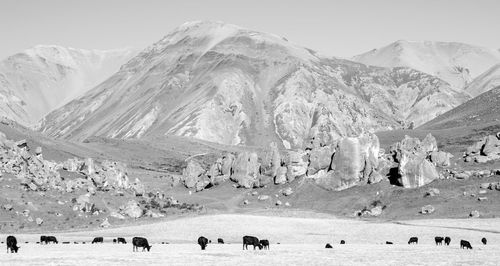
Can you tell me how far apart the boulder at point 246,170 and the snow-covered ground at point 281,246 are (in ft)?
189

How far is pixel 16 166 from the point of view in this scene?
4028 inches

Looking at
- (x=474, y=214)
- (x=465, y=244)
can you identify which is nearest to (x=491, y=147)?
(x=474, y=214)

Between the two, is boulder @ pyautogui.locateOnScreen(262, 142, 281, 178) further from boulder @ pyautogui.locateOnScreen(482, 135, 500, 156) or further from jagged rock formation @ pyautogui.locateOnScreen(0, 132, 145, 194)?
boulder @ pyautogui.locateOnScreen(482, 135, 500, 156)

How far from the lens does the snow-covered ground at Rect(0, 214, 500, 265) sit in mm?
44031

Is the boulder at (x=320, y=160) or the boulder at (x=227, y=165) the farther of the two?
the boulder at (x=227, y=165)

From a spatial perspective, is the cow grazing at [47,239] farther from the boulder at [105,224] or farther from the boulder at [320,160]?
the boulder at [320,160]

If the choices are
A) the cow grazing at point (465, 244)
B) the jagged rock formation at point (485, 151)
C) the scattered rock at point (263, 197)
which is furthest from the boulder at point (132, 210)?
the jagged rock formation at point (485, 151)

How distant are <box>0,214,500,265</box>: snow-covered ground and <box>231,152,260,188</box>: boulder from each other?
57.7 m

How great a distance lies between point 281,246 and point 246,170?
9241cm

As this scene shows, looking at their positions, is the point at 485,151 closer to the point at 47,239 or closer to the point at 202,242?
the point at 202,242

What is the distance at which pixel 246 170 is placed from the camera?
154 m

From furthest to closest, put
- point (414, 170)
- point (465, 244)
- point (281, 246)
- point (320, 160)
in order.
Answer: point (320, 160) → point (414, 170) → point (281, 246) → point (465, 244)

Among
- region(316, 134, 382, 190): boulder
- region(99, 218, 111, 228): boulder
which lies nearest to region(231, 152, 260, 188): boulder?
region(316, 134, 382, 190): boulder

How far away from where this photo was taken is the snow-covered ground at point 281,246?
44031 millimetres
